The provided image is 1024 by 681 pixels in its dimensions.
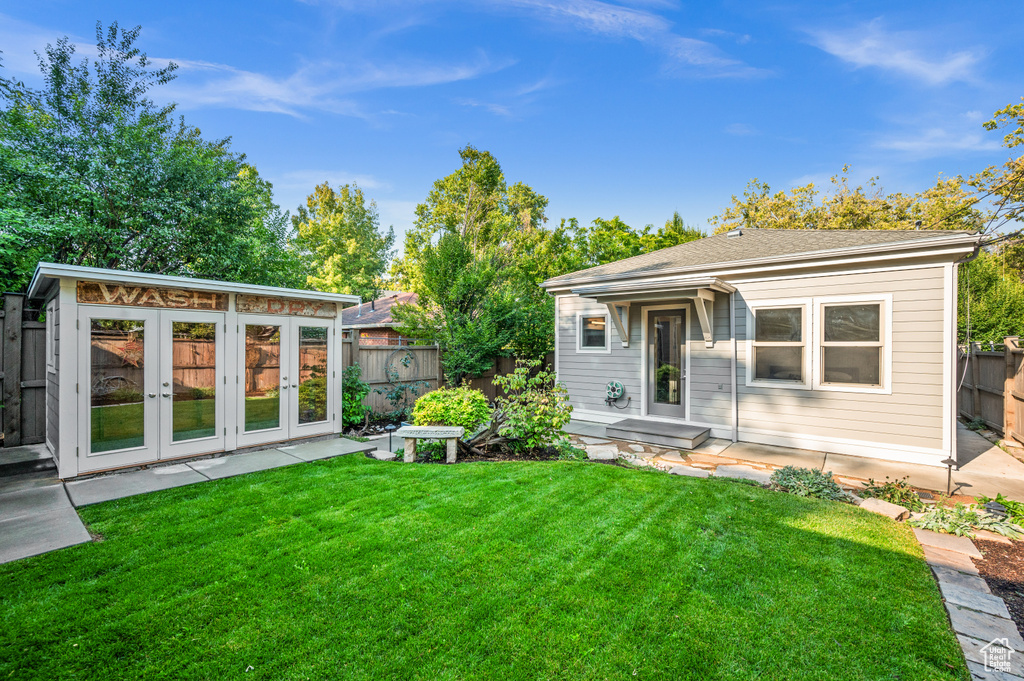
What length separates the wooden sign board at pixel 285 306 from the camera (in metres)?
5.53

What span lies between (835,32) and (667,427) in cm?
780

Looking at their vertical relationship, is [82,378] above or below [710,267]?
below

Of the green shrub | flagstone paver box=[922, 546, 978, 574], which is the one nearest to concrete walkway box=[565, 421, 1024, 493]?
flagstone paver box=[922, 546, 978, 574]

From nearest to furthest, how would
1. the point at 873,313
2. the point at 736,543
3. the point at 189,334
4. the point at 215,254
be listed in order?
the point at 736,543 < the point at 189,334 < the point at 873,313 < the point at 215,254

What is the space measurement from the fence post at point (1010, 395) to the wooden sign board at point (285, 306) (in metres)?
10.6

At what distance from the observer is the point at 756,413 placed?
6504 mm

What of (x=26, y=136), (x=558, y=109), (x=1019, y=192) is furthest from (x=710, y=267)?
(x=26, y=136)

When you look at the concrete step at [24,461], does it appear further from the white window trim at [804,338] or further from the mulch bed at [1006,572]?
the white window trim at [804,338]

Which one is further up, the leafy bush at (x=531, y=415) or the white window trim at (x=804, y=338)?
the white window trim at (x=804, y=338)

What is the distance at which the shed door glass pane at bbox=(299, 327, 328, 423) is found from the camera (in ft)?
20.1

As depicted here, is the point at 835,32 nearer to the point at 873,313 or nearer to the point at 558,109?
the point at 873,313

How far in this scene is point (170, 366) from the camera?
4.90 meters

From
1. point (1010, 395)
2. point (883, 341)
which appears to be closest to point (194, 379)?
point (883, 341)

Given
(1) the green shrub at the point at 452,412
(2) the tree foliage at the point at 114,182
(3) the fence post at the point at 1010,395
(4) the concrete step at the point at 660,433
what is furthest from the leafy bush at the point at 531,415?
(2) the tree foliage at the point at 114,182
